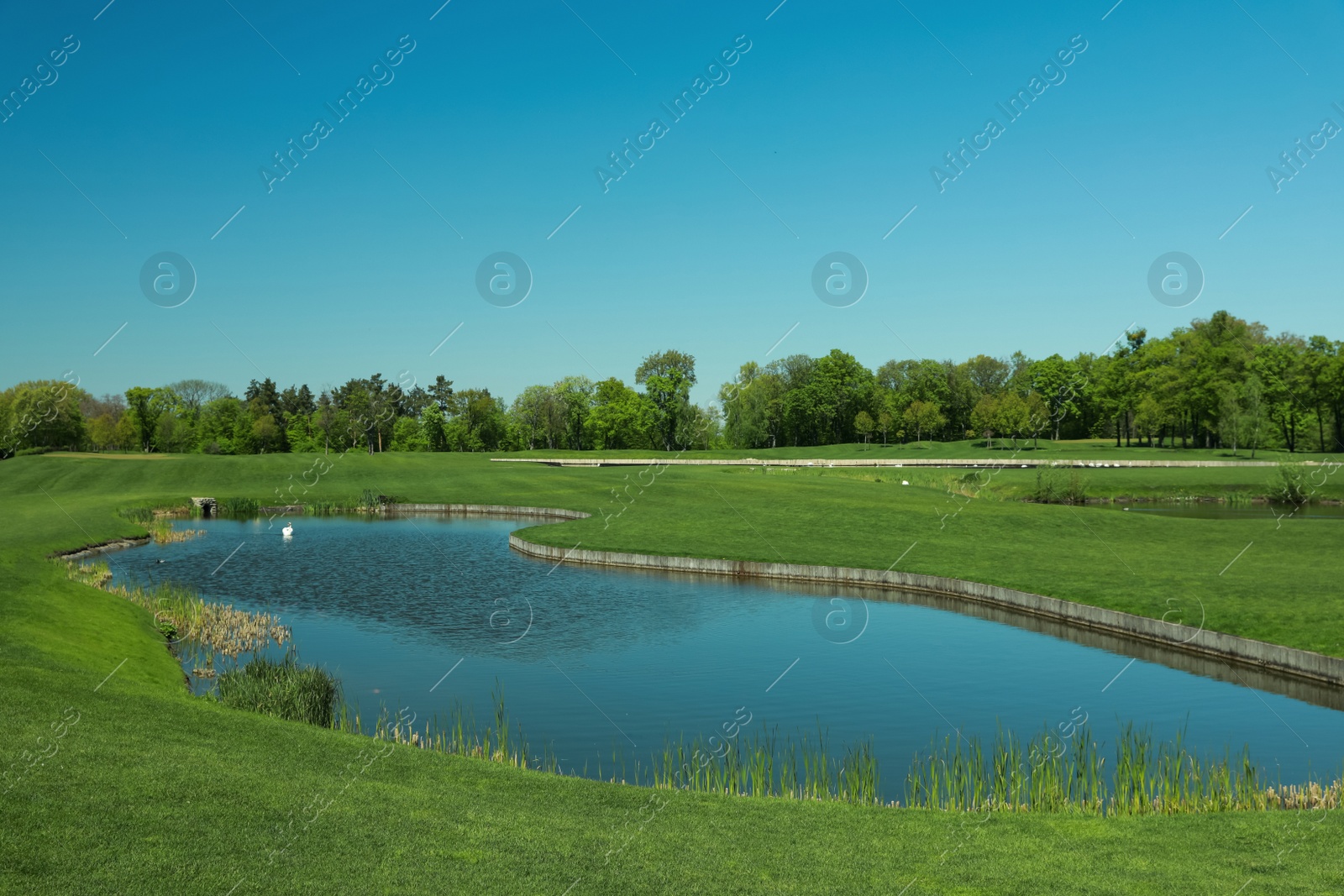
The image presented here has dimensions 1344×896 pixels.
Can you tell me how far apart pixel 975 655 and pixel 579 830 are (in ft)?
52.8

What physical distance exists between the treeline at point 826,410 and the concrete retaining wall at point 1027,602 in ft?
286

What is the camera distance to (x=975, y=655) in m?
24.0

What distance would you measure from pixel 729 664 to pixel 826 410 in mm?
121193

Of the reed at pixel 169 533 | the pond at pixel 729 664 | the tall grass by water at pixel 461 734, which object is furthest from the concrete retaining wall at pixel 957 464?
the tall grass by water at pixel 461 734

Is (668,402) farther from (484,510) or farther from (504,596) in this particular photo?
(504,596)

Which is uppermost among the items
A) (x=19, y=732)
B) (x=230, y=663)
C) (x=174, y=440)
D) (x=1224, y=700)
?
(x=174, y=440)

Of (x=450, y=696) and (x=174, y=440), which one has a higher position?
(x=174, y=440)

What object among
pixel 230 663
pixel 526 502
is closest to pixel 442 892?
pixel 230 663

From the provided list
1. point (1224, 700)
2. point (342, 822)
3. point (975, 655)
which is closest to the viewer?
point (342, 822)

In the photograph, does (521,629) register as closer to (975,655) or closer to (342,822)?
(975,655)

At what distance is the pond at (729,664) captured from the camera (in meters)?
18.1

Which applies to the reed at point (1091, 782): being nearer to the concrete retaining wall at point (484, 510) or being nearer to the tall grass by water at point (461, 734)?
the tall grass by water at point (461, 734)

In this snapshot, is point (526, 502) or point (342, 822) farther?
point (526, 502)

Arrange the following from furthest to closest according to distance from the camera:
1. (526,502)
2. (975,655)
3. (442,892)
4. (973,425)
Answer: (973,425), (526,502), (975,655), (442,892)
